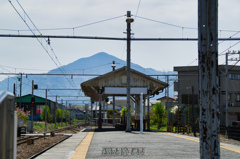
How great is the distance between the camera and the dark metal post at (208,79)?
5055mm

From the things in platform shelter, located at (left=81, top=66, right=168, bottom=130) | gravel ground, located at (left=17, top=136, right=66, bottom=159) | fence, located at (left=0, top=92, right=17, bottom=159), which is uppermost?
platform shelter, located at (left=81, top=66, right=168, bottom=130)

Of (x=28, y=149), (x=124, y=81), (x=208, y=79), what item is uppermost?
(x=124, y=81)

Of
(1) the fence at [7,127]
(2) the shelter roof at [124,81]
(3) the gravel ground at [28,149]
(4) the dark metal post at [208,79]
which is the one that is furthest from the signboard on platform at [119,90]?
(1) the fence at [7,127]

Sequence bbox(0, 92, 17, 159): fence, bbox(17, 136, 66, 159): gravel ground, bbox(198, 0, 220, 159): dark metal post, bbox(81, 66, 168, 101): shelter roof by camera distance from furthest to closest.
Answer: bbox(81, 66, 168, 101): shelter roof
bbox(17, 136, 66, 159): gravel ground
bbox(198, 0, 220, 159): dark metal post
bbox(0, 92, 17, 159): fence

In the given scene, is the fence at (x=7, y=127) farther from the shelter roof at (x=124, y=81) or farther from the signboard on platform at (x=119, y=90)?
the shelter roof at (x=124, y=81)

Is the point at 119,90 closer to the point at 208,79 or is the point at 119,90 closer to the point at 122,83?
the point at 122,83

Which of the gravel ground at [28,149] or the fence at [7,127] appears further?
the gravel ground at [28,149]

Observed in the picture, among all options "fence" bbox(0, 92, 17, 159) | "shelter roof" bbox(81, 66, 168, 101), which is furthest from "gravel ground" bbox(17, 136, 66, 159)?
"fence" bbox(0, 92, 17, 159)

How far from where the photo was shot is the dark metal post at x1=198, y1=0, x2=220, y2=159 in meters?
5.05

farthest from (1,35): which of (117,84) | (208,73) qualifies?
(208,73)

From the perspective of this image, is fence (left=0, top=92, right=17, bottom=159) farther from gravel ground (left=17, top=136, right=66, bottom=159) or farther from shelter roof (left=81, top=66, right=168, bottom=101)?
shelter roof (left=81, top=66, right=168, bottom=101)

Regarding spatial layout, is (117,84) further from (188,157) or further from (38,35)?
(188,157)

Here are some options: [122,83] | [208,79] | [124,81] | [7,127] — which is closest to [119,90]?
[122,83]

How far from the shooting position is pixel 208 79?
202 inches
